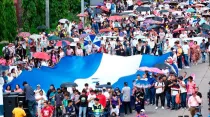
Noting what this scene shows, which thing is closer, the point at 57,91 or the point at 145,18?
the point at 57,91

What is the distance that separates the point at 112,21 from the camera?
55.2 metres

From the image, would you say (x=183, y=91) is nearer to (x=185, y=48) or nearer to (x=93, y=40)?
(x=185, y=48)

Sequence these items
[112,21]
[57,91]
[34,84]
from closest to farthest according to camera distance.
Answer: [57,91] → [34,84] → [112,21]

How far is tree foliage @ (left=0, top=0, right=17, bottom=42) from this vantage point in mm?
50969

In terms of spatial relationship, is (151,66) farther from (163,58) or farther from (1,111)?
(1,111)

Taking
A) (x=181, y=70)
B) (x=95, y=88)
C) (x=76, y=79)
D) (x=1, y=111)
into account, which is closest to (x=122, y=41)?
(x=181, y=70)

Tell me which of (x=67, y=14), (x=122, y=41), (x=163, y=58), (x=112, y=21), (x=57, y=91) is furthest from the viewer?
(x=67, y=14)

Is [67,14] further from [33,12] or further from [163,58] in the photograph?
[163,58]

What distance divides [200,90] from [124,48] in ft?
23.1

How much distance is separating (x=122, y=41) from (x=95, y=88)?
11.1 metres

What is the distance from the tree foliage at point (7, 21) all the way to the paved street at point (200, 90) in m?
10.8

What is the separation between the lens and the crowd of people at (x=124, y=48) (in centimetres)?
3509

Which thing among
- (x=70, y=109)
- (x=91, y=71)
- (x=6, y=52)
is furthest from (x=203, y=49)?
(x=70, y=109)

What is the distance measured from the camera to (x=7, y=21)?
52125 mm
